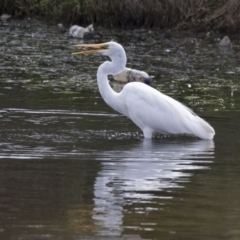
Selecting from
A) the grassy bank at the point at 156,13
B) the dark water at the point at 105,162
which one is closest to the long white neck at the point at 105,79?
the dark water at the point at 105,162

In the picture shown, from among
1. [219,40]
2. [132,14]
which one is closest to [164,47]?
[219,40]

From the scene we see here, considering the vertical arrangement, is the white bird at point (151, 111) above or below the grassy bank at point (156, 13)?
below

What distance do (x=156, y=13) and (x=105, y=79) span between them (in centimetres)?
1428

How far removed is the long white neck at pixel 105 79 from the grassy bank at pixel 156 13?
43.3ft

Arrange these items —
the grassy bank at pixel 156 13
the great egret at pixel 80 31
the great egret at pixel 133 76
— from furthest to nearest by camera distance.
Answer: the grassy bank at pixel 156 13 → the great egret at pixel 80 31 → the great egret at pixel 133 76

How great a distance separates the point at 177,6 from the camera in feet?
79.8

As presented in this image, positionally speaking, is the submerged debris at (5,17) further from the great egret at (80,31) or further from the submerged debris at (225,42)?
the submerged debris at (225,42)

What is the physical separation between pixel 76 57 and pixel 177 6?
6130 mm

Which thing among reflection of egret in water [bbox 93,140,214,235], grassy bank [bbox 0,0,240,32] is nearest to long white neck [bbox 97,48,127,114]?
reflection of egret in water [bbox 93,140,214,235]

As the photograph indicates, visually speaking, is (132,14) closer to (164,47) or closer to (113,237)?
(164,47)

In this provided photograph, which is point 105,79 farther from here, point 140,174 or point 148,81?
point 148,81

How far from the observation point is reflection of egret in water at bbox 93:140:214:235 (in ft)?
21.5

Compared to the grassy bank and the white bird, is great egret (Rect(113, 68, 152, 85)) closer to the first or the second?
the white bird

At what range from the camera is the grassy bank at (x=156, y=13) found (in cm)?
2417
